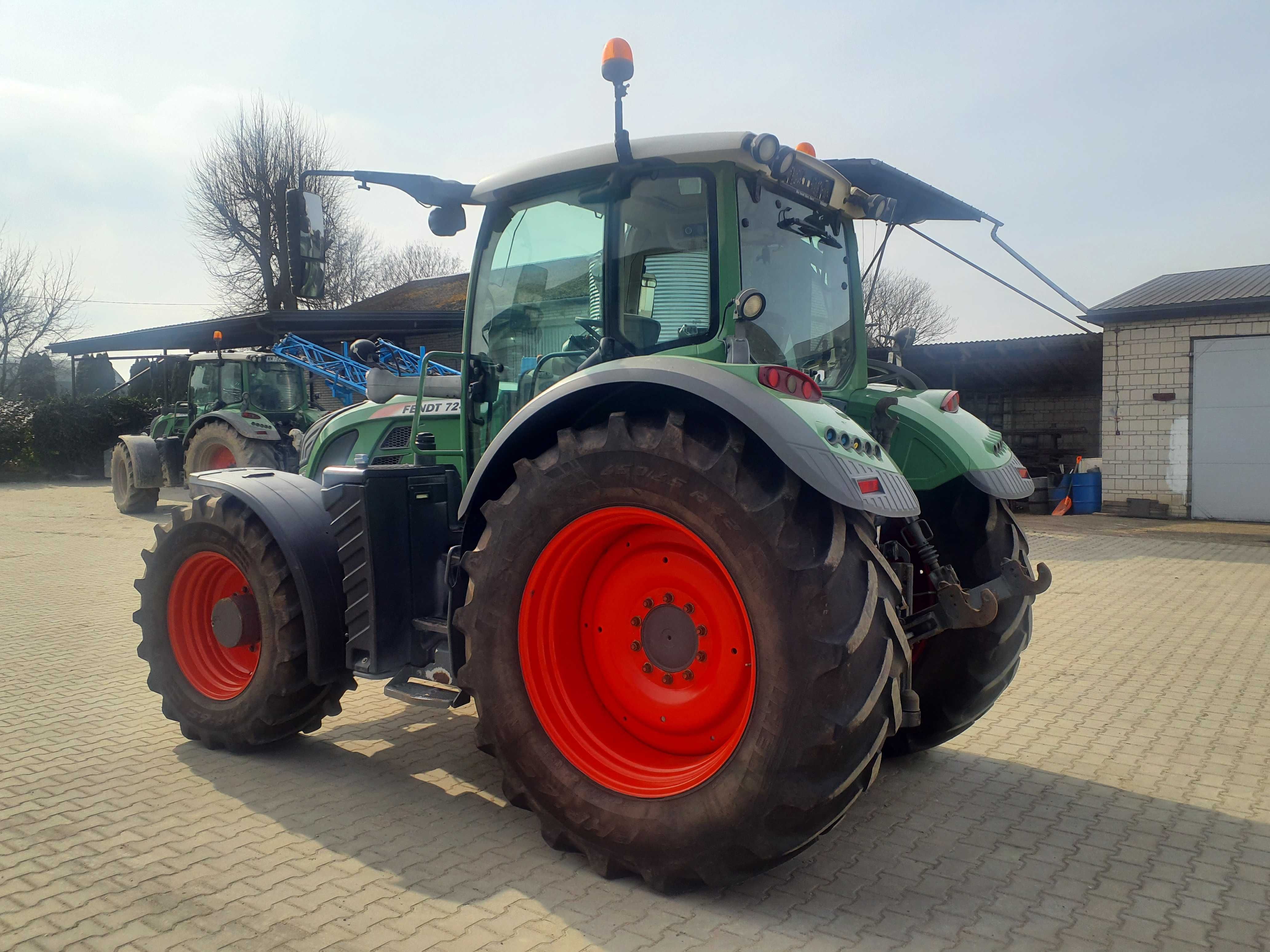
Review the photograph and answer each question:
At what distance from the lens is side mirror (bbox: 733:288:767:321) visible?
9.42ft

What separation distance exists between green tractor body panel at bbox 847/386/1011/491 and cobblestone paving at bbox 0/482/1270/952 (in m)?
1.30

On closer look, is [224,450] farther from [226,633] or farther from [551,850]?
[551,850]

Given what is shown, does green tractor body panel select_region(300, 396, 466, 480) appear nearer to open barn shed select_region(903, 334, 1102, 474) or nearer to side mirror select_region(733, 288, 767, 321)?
side mirror select_region(733, 288, 767, 321)

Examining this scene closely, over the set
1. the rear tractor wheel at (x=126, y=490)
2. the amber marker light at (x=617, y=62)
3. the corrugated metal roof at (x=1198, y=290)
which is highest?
the corrugated metal roof at (x=1198, y=290)

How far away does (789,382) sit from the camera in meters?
2.79

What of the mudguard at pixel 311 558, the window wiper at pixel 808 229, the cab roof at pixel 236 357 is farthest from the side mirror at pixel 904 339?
the cab roof at pixel 236 357

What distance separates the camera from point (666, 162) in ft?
10.5

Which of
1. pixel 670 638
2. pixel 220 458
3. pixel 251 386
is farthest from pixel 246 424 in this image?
pixel 670 638

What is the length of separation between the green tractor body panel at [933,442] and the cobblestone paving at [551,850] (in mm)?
1298

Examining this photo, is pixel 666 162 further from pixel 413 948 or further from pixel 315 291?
pixel 413 948

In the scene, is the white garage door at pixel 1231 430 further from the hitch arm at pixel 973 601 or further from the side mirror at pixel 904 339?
the hitch arm at pixel 973 601

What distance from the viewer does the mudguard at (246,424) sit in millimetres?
13266

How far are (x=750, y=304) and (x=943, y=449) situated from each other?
4.03 ft

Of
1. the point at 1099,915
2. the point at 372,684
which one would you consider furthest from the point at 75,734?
the point at 1099,915
